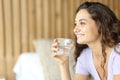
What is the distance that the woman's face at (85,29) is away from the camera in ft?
4.61

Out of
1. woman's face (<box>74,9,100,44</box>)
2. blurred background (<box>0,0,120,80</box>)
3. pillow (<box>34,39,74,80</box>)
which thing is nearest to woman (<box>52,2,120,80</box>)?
woman's face (<box>74,9,100,44</box>)

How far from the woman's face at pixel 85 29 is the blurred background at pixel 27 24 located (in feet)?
3.20

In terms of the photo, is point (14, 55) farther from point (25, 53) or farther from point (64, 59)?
point (64, 59)

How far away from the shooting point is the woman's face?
4.61ft

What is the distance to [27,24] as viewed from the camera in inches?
92.2

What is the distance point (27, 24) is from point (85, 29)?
1036mm

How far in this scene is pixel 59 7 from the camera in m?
2.41

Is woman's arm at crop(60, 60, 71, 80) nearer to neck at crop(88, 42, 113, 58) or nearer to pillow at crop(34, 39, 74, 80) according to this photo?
neck at crop(88, 42, 113, 58)

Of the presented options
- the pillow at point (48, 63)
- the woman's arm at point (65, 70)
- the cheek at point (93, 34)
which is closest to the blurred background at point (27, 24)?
the pillow at point (48, 63)

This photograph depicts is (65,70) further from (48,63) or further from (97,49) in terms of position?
(48,63)

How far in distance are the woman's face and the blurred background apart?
3.20 ft

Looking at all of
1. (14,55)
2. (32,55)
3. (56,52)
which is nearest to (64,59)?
(56,52)

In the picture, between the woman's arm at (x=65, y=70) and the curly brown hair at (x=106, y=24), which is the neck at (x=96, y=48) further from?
the woman's arm at (x=65, y=70)

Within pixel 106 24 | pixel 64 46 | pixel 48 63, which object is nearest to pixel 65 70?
pixel 64 46
